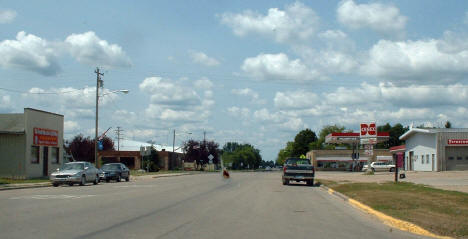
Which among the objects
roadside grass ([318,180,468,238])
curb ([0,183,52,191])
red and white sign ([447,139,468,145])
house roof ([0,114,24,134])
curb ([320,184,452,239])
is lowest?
curb ([0,183,52,191])

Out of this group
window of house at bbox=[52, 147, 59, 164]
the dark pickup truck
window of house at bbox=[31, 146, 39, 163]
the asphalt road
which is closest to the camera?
the asphalt road

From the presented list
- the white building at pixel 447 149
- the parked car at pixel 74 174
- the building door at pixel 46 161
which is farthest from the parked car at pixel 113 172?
the white building at pixel 447 149

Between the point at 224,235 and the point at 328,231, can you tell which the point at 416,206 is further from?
the point at 224,235

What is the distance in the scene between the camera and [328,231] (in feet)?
37.0

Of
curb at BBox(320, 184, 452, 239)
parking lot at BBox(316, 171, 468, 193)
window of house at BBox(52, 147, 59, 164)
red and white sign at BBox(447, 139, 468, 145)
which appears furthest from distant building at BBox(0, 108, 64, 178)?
red and white sign at BBox(447, 139, 468, 145)

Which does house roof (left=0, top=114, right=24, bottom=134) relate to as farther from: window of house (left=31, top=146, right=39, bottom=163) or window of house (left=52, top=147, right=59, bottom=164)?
window of house (left=52, top=147, right=59, bottom=164)

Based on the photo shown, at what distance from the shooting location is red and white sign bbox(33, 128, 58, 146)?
39.1 meters

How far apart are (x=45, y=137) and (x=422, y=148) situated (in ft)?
142

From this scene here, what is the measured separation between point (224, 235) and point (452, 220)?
5.85 meters

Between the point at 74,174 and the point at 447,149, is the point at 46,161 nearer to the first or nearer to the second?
the point at 74,174

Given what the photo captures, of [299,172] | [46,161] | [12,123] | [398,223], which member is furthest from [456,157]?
[398,223]

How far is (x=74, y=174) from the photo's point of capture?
98.9 feet

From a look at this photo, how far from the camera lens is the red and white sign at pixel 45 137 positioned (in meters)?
39.1

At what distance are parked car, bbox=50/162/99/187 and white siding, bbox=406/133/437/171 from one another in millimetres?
39292
